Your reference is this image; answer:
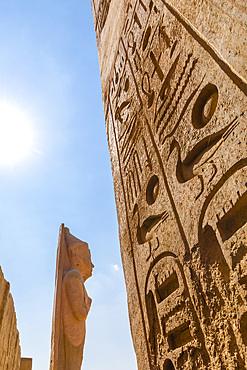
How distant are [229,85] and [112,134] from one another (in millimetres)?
1452

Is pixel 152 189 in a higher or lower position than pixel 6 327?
higher

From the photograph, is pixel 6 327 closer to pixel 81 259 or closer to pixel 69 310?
pixel 69 310

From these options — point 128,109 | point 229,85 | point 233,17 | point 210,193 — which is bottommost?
point 210,193

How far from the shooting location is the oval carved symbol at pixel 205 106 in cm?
133

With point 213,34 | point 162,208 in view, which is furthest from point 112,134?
point 213,34

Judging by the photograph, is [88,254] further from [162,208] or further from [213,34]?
[213,34]

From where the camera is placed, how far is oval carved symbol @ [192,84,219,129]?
1.33 m

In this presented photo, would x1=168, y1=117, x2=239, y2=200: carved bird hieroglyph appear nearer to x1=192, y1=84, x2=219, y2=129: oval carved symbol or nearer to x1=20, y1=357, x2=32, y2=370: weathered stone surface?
x1=192, y1=84, x2=219, y2=129: oval carved symbol

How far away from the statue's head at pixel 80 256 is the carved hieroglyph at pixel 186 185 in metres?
4.81

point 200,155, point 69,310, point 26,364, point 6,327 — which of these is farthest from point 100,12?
point 69,310

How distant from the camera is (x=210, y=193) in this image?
49.4 inches

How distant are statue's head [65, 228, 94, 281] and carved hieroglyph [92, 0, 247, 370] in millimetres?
4813

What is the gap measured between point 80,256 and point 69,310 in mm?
1157

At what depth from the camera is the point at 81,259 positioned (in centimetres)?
680
